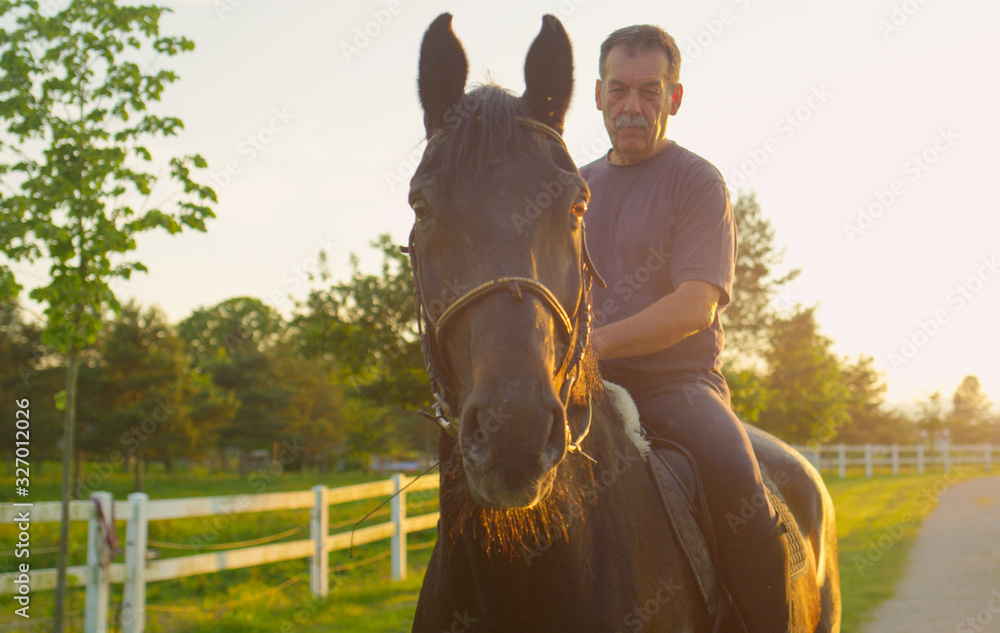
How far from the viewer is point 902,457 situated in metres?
41.8

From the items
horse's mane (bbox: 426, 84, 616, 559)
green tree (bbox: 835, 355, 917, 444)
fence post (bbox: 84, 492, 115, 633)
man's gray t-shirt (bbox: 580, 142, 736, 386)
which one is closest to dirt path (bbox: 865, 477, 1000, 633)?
man's gray t-shirt (bbox: 580, 142, 736, 386)

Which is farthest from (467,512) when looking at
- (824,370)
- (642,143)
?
(824,370)

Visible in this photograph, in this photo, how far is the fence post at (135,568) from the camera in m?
6.44

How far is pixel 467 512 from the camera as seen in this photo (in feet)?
6.46

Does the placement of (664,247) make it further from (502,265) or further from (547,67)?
(502,265)

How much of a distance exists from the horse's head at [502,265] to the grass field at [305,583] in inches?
247

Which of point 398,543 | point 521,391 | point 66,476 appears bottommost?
point 398,543

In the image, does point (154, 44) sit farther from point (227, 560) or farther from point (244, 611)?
point (244, 611)

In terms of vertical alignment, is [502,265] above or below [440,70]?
below

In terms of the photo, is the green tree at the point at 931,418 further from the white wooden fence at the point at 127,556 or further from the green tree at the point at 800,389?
the white wooden fence at the point at 127,556

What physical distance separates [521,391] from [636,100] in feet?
5.75

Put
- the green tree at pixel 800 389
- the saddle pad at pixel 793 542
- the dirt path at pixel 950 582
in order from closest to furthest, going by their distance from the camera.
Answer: the saddle pad at pixel 793 542 < the dirt path at pixel 950 582 < the green tree at pixel 800 389

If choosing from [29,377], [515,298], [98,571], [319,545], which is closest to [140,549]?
[98,571]

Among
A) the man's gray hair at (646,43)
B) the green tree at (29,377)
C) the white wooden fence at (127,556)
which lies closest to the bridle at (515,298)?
the man's gray hair at (646,43)
